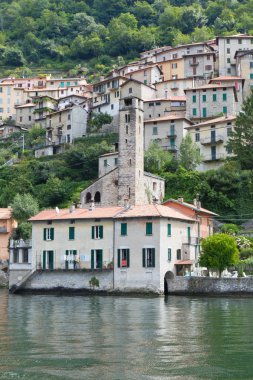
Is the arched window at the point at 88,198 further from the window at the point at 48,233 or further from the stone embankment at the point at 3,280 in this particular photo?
the window at the point at 48,233

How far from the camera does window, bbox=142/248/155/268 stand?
52.3 m

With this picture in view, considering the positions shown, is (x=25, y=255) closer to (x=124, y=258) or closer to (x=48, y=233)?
(x=48, y=233)

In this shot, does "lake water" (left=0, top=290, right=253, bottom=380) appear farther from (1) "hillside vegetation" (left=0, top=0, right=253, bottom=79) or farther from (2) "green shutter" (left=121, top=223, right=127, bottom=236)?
(1) "hillside vegetation" (left=0, top=0, right=253, bottom=79)

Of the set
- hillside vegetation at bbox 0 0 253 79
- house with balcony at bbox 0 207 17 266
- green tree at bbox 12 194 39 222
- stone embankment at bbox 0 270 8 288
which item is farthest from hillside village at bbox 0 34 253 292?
hillside vegetation at bbox 0 0 253 79

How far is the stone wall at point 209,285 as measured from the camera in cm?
4831

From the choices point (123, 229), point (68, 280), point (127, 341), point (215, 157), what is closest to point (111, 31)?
point (215, 157)

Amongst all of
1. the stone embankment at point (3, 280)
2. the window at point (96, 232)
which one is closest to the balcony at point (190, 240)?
the window at point (96, 232)

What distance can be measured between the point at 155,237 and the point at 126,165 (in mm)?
17635

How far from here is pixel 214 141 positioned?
8144 cm

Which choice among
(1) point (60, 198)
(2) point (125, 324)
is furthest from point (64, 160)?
(2) point (125, 324)

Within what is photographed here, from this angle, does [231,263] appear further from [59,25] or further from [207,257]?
[59,25]

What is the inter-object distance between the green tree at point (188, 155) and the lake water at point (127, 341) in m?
37.5

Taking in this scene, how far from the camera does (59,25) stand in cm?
18788

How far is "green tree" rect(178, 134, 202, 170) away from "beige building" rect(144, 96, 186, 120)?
12550mm
